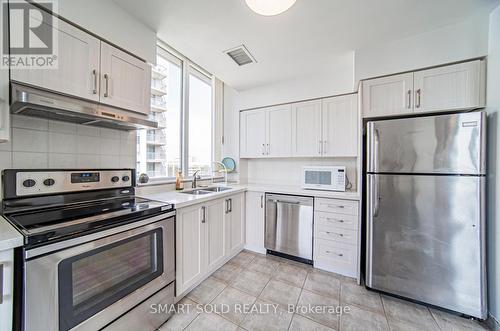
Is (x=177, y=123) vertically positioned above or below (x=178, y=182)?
above

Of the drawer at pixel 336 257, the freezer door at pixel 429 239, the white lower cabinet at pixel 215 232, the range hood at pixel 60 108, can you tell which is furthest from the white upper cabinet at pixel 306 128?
the range hood at pixel 60 108

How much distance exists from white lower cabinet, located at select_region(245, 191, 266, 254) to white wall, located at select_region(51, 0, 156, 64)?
→ 6.62ft

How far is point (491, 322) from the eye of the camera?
1.47 metres

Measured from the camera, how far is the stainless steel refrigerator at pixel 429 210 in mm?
1519

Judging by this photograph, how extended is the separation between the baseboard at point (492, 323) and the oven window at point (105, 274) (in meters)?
2.60

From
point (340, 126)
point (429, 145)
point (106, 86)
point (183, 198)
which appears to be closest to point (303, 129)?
point (340, 126)

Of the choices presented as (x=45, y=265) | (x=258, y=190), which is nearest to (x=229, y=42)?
(x=258, y=190)

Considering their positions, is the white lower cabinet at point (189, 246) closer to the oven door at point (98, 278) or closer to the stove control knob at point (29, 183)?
the oven door at point (98, 278)

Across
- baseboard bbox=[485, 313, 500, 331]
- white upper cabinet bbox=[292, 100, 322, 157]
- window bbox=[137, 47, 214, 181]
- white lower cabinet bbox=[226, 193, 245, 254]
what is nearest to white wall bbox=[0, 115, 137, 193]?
window bbox=[137, 47, 214, 181]

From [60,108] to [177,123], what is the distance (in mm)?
1512

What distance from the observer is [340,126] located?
8.24 feet

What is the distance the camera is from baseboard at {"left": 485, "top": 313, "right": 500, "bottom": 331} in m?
1.41

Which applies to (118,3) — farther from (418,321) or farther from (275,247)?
(418,321)

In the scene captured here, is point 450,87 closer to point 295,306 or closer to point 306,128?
point 306,128
